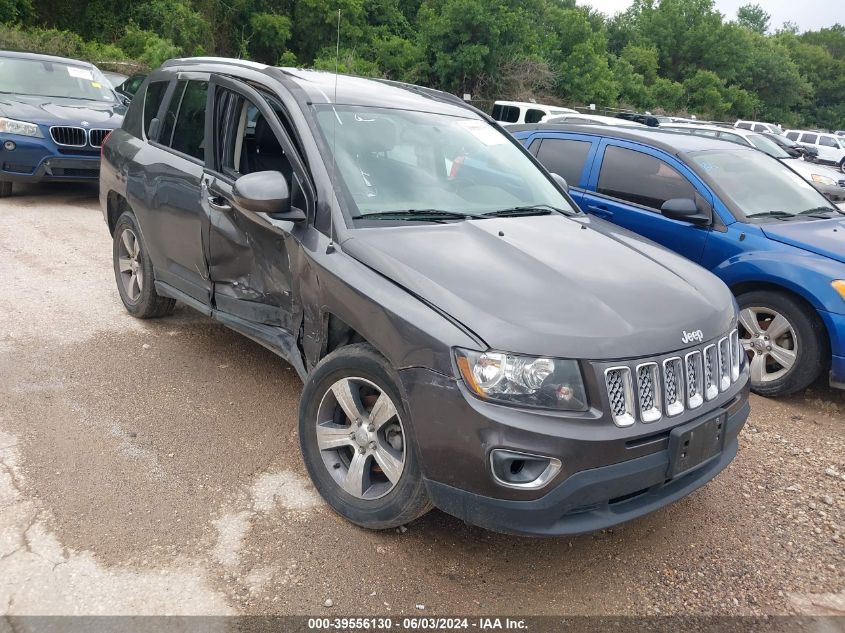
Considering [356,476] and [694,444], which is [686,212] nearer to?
[694,444]

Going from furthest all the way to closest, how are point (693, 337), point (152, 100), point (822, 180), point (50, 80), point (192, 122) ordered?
point (822, 180), point (50, 80), point (152, 100), point (192, 122), point (693, 337)

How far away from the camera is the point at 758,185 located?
18.8 feet

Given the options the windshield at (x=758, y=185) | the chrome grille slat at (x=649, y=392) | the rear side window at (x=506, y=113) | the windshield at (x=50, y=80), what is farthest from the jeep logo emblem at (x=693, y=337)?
the rear side window at (x=506, y=113)

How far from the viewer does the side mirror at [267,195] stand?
3342 millimetres

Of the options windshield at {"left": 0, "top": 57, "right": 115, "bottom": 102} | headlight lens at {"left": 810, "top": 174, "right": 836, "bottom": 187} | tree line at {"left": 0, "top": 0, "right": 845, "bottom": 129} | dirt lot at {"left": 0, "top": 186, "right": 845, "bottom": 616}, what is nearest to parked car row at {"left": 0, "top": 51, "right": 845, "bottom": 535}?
dirt lot at {"left": 0, "top": 186, "right": 845, "bottom": 616}

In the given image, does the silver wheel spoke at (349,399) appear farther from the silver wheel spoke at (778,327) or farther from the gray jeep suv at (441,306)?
the silver wheel spoke at (778,327)

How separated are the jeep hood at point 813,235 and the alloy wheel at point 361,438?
3504 millimetres

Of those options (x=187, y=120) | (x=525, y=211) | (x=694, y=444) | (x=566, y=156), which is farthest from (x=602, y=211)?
(x=694, y=444)

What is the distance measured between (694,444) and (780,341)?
2.61m

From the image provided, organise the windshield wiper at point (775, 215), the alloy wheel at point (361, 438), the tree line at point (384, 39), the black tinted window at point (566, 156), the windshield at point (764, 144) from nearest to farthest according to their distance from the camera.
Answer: the alloy wheel at point (361, 438) → the windshield wiper at point (775, 215) → the black tinted window at point (566, 156) → the windshield at point (764, 144) → the tree line at point (384, 39)

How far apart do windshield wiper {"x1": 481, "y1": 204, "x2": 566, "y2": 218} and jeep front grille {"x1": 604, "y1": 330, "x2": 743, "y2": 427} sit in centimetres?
125

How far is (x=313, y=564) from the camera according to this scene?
2.94m

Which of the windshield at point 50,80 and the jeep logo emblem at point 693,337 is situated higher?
the jeep logo emblem at point 693,337

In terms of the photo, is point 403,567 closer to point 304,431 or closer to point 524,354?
point 304,431
